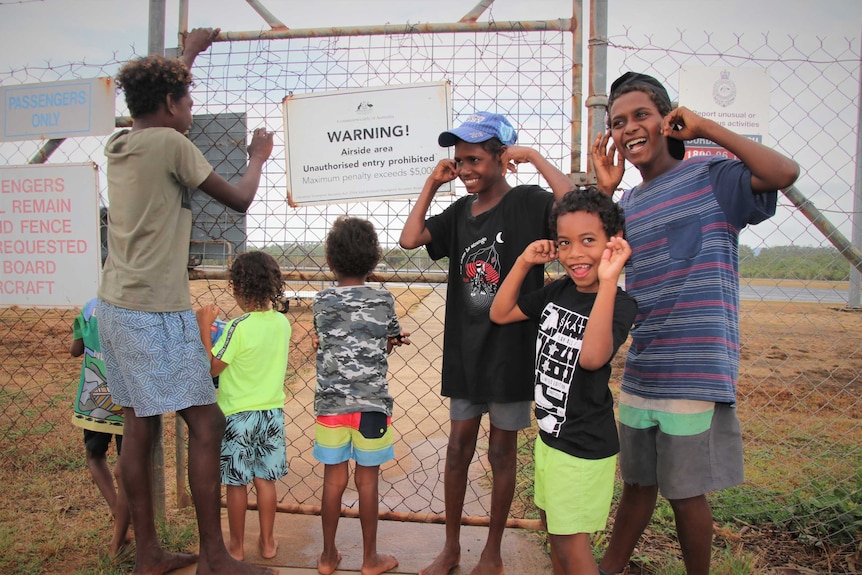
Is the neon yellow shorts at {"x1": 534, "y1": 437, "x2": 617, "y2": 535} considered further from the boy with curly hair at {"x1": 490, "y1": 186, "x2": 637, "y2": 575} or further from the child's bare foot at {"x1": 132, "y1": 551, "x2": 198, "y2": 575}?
the child's bare foot at {"x1": 132, "y1": 551, "x2": 198, "y2": 575}

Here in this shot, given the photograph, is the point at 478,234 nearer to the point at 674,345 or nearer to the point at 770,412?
the point at 674,345

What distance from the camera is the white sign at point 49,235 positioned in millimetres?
3104

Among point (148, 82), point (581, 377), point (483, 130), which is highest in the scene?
point (148, 82)

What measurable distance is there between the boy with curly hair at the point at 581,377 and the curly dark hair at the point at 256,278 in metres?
1.35

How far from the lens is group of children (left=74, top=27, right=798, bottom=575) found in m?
2.02

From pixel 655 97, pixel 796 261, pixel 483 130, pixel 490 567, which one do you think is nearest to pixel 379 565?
pixel 490 567

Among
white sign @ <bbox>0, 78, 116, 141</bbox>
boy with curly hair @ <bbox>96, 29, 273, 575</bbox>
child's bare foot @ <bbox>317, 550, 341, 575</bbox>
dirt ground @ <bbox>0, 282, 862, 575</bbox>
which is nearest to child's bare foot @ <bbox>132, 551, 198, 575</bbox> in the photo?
boy with curly hair @ <bbox>96, 29, 273, 575</bbox>

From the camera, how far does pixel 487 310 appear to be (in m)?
2.47

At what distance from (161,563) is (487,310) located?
174 cm

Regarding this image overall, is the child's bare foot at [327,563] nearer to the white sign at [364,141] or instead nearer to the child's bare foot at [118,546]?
the child's bare foot at [118,546]

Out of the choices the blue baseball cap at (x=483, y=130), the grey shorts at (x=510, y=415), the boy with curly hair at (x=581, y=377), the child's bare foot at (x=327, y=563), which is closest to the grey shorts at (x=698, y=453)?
the boy with curly hair at (x=581, y=377)

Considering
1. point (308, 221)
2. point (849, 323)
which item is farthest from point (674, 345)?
point (849, 323)

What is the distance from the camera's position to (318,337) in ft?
8.94

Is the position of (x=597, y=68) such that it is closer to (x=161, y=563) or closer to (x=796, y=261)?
(x=161, y=563)
